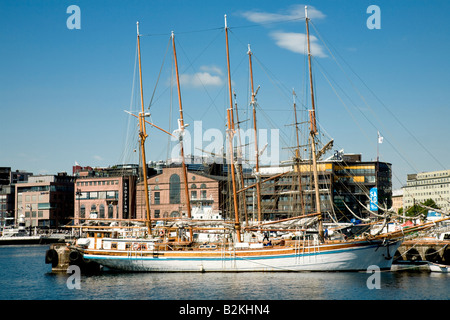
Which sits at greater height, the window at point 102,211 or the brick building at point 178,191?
the brick building at point 178,191

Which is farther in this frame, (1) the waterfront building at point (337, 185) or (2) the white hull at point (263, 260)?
(1) the waterfront building at point (337, 185)

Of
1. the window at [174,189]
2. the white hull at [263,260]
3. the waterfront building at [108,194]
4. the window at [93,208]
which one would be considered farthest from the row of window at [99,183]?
the white hull at [263,260]

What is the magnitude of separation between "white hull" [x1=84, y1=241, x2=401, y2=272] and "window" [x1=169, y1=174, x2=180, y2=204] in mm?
96397

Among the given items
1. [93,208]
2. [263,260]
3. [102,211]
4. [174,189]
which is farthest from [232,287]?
[93,208]

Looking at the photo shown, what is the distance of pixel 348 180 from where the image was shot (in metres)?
155

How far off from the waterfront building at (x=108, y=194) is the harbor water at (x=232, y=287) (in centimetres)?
10986

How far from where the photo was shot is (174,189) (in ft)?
552

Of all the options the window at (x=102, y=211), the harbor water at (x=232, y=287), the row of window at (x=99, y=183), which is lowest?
the harbor water at (x=232, y=287)

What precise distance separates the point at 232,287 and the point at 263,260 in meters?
11.6

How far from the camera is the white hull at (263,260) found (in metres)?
62.8

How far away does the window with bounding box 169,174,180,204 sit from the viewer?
550 ft

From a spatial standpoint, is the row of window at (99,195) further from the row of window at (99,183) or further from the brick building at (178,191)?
the brick building at (178,191)
